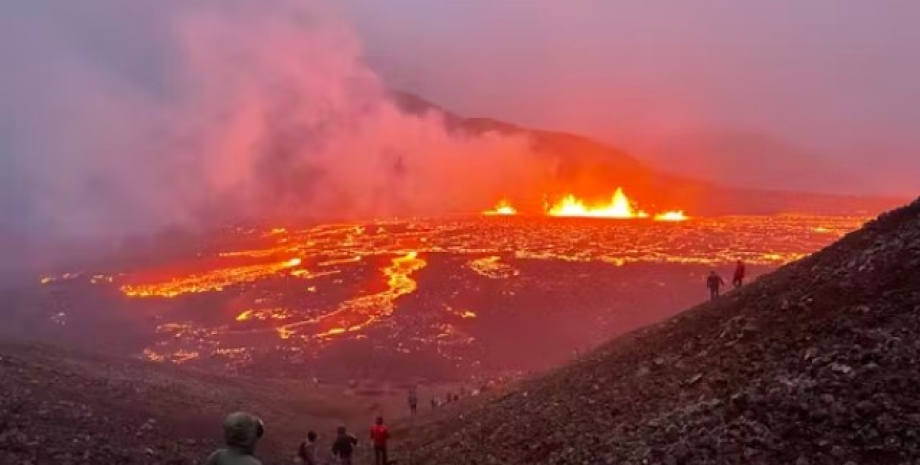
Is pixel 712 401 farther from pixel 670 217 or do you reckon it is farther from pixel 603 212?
pixel 603 212

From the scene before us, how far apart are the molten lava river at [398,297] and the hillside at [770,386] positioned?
37.7 m

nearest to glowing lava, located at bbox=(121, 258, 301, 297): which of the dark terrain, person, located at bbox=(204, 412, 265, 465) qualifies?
the dark terrain

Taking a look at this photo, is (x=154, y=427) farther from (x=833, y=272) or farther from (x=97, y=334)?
(x=97, y=334)

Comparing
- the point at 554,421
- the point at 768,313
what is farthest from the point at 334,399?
the point at 768,313

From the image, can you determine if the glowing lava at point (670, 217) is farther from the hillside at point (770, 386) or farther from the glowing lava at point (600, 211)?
the hillside at point (770, 386)

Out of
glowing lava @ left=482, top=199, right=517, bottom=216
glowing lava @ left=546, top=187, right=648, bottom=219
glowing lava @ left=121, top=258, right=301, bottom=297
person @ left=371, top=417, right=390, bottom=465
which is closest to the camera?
person @ left=371, top=417, right=390, bottom=465

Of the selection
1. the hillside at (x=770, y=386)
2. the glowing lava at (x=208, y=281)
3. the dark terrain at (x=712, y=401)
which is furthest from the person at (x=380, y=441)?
the glowing lava at (x=208, y=281)

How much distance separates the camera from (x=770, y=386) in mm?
13461

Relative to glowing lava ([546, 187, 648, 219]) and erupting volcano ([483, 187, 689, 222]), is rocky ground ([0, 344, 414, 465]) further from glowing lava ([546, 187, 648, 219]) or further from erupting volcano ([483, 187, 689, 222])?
glowing lava ([546, 187, 648, 219])

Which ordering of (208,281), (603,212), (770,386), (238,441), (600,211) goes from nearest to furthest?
1. (238,441)
2. (770,386)
3. (208,281)
4. (603,212)
5. (600,211)

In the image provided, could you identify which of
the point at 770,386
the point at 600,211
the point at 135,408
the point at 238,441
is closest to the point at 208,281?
the point at 135,408

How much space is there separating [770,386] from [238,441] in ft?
31.5

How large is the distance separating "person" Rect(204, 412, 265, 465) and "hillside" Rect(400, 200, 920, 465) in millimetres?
7712

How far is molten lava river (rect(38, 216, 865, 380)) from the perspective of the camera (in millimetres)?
64625
